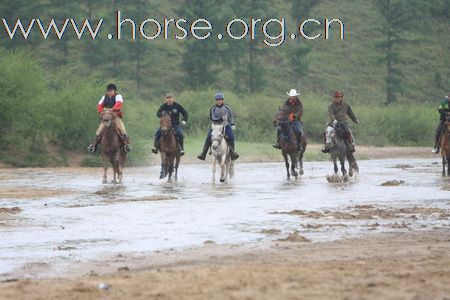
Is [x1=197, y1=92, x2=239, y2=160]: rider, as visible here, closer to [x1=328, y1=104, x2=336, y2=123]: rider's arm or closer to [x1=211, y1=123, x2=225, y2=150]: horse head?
[x1=211, y1=123, x2=225, y2=150]: horse head

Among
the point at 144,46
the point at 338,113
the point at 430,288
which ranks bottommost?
the point at 430,288

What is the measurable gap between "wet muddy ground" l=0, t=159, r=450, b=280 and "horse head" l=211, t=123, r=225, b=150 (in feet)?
3.38

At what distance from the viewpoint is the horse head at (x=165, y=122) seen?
2816cm

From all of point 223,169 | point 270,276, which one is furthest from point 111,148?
point 270,276

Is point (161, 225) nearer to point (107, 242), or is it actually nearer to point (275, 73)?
point (107, 242)

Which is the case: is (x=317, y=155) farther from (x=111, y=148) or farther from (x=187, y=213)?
(x=187, y=213)

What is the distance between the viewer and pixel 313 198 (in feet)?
72.4

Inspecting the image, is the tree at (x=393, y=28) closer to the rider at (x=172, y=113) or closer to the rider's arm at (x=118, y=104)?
the rider at (x=172, y=113)

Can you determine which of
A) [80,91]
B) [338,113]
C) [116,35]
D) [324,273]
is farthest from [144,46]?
[324,273]

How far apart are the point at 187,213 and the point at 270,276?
8208 mm

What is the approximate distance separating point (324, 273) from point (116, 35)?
Answer: 62.6 metres

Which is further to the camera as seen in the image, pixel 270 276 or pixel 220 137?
pixel 220 137

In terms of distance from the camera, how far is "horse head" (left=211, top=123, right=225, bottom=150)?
92.2 ft

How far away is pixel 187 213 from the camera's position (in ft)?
61.5
